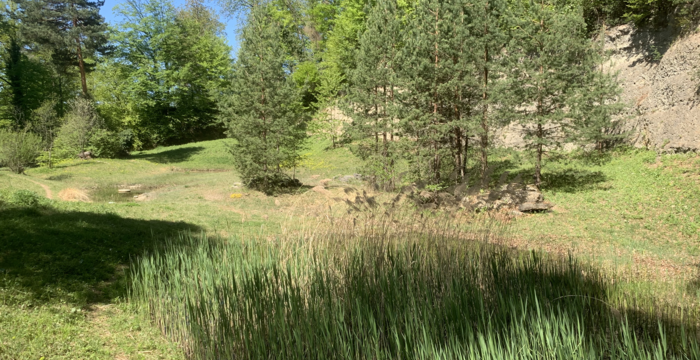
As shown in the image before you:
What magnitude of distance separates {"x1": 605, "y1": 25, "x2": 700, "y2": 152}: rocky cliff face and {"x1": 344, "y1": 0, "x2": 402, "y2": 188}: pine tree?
28.8 ft

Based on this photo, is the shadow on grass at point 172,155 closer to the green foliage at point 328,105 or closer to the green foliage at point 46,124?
the green foliage at point 46,124

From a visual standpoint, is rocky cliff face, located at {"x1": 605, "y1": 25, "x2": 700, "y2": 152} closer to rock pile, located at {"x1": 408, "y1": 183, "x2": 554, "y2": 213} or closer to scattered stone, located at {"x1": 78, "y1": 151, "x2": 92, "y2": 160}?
rock pile, located at {"x1": 408, "y1": 183, "x2": 554, "y2": 213}

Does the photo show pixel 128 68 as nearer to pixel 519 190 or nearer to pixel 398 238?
pixel 519 190

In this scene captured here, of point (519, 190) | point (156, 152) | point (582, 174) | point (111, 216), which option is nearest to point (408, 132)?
point (519, 190)

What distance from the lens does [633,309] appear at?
4469 millimetres

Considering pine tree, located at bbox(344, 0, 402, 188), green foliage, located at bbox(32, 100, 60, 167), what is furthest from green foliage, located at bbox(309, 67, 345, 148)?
green foliage, located at bbox(32, 100, 60, 167)

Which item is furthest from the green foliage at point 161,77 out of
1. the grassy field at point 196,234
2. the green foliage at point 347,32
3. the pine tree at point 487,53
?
the pine tree at point 487,53

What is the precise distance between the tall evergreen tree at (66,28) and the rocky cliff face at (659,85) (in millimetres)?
39330

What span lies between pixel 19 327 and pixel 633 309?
7023 millimetres

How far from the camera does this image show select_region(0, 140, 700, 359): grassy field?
4723mm

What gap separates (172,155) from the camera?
33.7m

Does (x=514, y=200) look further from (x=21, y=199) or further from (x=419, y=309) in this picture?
(x=21, y=199)

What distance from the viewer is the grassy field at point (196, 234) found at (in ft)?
15.5

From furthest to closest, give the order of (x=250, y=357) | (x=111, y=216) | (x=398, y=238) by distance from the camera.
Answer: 1. (x=111, y=216)
2. (x=398, y=238)
3. (x=250, y=357)
